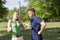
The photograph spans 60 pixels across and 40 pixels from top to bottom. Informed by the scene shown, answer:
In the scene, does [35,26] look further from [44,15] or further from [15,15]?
[44,15]

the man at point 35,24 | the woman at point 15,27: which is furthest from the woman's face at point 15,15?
the man at point 35,24

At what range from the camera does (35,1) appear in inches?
2677

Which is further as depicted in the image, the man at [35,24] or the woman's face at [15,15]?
the woman's face at [15,15]

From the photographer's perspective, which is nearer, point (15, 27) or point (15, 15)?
point (15, 15)

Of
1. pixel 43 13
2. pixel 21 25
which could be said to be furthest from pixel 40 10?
pixel 21 25

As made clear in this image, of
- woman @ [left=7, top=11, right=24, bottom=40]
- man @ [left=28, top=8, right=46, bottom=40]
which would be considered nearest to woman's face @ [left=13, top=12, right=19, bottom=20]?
woman @ [left=7, top=11, right=24, bottom=40]

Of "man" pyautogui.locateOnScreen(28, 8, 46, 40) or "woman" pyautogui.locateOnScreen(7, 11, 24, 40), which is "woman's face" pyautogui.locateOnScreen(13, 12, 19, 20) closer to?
"woman" pyautogui.locateOnScreen(7, 11, 24, 40)

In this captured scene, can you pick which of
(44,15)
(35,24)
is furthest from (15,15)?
(44,15)

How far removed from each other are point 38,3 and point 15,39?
56.3m

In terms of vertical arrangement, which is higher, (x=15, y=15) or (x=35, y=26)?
(x=15, y=15)

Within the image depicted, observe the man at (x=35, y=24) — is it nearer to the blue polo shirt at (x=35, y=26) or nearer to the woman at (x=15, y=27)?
the blue polo shirt at (x=35, y=26)

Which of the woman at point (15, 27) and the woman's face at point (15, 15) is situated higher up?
the woman's face at point (15, 15)

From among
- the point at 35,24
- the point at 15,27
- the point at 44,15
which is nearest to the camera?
the point at 35,24

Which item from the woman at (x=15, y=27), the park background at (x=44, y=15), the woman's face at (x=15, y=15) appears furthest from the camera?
the park background at (x=44, y=15)
